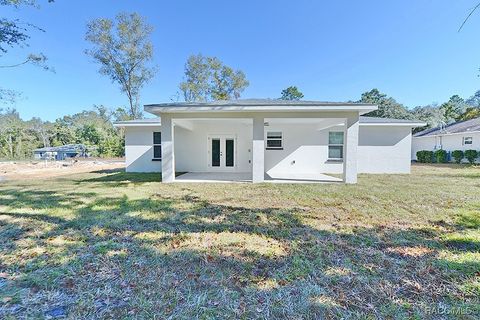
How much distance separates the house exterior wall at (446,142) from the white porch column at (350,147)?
1677cm

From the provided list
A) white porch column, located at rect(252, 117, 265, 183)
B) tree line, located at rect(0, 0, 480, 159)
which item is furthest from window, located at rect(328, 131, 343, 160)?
tree line, located at rect(0, 0, 480, 159)

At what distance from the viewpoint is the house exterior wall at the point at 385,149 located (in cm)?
1237

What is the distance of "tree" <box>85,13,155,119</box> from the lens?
73.3 ft

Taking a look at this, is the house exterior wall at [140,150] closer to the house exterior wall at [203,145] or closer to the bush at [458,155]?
the house exterior wall at [203,145]

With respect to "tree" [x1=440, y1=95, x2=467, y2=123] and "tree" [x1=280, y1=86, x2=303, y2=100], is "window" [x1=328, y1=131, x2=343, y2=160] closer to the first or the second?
"tree" [x1=280, y1=86, x2=303, y2=100]

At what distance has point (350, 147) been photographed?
870 centimetres

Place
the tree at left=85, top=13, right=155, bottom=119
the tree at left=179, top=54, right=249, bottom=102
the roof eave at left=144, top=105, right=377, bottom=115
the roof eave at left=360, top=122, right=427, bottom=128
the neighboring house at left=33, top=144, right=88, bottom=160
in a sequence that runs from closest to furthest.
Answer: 1. the roof eave at left=144, top=105, right=377, bottom=115
2. the roof eave at left=360, top=122, right=427, bottom=128
3. the tree at left=85, top=13, right=155, bottom=119
4. the neighboring house at left=33, top=144, right=88, bottom=160
5. the tree at left=179, top=54, right=249, bottom=102

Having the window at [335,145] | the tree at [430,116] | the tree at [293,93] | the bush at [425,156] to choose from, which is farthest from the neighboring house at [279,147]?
the tree at [293,93]

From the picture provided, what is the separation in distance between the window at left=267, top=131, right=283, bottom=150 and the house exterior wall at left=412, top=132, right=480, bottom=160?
17.0m

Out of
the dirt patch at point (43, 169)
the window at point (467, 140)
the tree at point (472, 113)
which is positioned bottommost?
the dirt patch at point (43, 169)

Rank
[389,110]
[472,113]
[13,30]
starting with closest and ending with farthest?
[13,30] < [472,113] < [389,110]

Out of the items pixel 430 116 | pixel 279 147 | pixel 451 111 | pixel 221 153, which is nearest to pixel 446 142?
pixel 430 116

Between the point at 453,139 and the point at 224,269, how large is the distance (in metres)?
26.8

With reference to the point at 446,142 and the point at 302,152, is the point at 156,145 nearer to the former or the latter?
the point at 302,152
